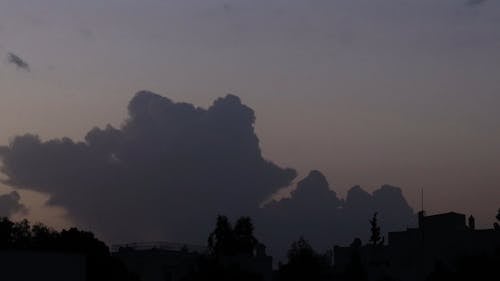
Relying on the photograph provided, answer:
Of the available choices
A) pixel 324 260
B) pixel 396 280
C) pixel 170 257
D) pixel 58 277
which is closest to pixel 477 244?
pixel 396 280

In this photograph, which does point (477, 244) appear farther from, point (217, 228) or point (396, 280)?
point (217, 228)

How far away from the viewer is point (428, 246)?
9606 centimetres

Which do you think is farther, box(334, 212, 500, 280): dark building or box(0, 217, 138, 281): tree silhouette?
box(334, 212, 500, 280): dark building

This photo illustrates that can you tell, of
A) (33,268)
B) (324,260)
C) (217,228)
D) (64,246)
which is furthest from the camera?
(217,228)

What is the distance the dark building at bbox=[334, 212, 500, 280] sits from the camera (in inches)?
3642

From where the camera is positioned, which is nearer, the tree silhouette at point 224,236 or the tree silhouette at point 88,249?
the tree silhouette at point 88,249

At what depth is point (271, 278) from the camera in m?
98.8

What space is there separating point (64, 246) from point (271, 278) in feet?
83.8

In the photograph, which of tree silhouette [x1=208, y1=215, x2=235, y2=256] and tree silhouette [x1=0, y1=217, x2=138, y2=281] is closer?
tree silhouette [x1=0, y1=217, x2=138, y2=281]

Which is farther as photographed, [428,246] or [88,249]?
[428,246]

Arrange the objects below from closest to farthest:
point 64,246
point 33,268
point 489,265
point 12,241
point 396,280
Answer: point 33,268 < point 489,265 < point 64,246 < point 396,280 < point 12,241

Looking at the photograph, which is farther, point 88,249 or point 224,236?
point 224,236

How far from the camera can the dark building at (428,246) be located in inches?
3642

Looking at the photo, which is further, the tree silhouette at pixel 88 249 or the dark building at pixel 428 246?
the dark building at pixel 428 246
